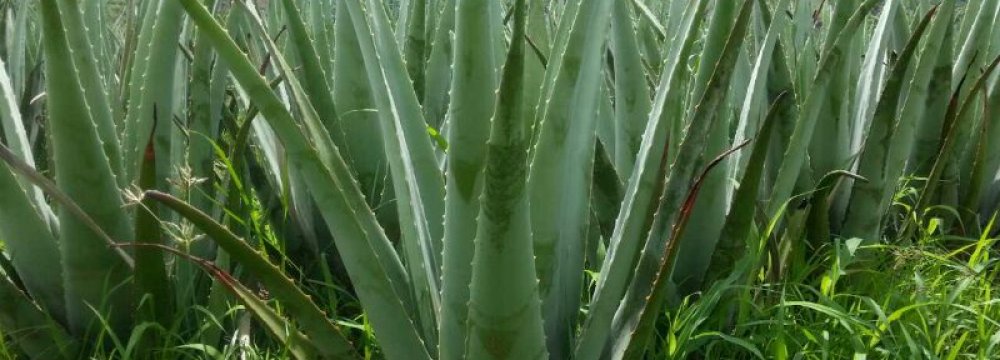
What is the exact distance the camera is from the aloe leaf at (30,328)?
920mm

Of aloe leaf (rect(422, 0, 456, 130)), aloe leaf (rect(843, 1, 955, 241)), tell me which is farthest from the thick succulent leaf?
aloe leaf (rect(843, 1, 955, 241))

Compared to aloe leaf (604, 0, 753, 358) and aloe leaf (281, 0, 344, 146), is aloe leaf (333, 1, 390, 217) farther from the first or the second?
aloe leaf (604, 0, 753, 358)

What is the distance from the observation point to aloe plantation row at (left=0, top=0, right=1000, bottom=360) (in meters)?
0.70

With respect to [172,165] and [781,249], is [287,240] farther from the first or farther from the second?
[781,249]

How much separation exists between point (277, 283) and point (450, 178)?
165mm

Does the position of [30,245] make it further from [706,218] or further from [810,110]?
[810,110]

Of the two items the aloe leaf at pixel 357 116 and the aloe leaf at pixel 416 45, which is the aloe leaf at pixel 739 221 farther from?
the aloe leaf at pixel 416 45

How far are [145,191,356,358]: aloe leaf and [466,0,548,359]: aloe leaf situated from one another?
135 millimetres

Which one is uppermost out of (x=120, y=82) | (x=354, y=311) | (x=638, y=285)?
(x=120, y=82)

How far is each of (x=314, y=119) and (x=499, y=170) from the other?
0.28m

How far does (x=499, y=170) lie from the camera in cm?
61

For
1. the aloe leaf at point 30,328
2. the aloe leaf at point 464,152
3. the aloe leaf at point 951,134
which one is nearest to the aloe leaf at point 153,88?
the aloe leaf at point 30,328

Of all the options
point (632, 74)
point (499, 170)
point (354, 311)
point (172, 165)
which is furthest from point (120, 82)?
point (499, 170)

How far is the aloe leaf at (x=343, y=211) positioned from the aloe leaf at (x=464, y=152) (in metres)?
0.04
